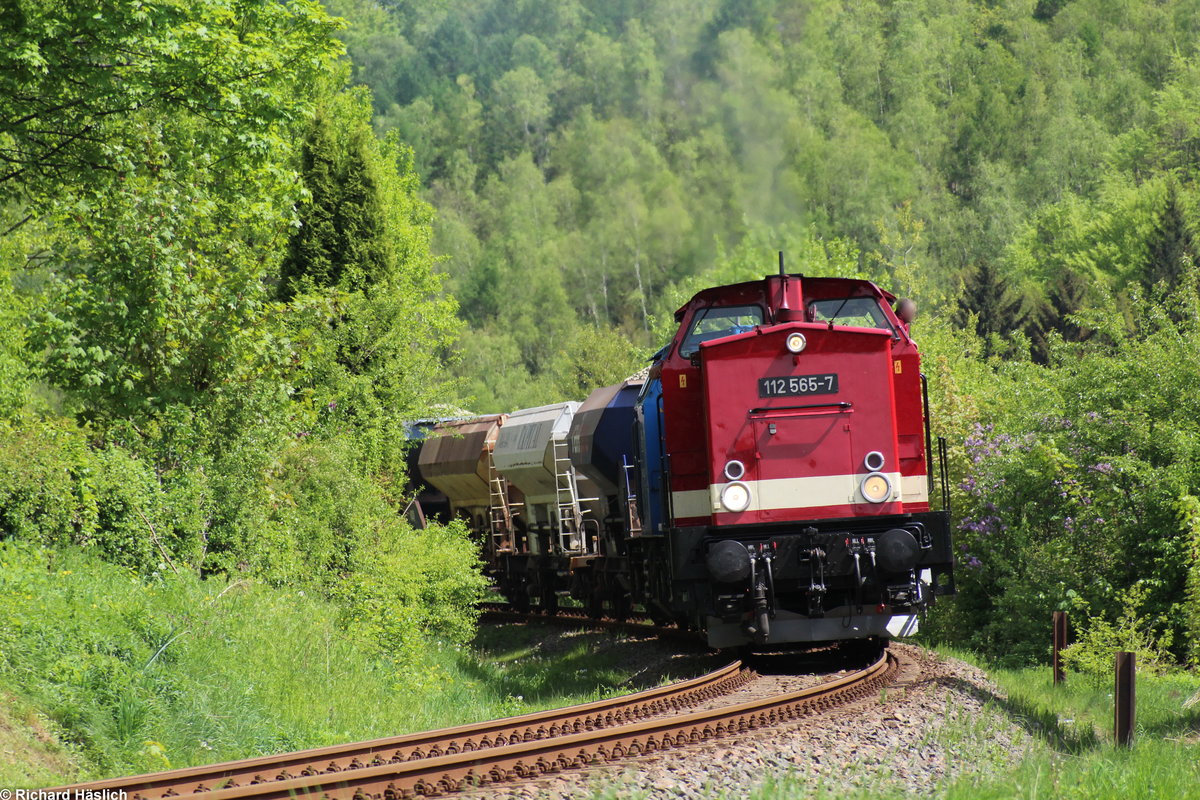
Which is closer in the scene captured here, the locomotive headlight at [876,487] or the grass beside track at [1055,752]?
the grass beside track at [1055,752]

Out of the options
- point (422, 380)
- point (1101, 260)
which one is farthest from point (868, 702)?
point (1101, 260)

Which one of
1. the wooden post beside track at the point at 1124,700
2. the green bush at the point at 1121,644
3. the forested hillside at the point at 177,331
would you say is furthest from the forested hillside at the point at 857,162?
the wooden post beside track at the point at 1124,700

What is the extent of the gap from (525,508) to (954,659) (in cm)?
1342

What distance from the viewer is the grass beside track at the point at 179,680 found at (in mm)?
8641

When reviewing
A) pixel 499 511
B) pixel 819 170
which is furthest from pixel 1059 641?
pixel 819 170

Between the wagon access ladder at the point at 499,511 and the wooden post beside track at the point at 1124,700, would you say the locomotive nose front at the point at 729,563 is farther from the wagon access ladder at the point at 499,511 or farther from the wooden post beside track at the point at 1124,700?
the wagon access ladder at the point at 499,511

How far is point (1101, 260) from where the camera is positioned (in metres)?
65.9

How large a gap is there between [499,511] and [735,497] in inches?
614

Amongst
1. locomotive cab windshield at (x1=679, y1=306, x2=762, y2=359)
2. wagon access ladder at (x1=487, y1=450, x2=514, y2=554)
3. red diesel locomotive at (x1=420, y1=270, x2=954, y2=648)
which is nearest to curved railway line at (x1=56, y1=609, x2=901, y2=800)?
red diesel locomotive at (x1=420, y1=270, x2=954, y2=648)

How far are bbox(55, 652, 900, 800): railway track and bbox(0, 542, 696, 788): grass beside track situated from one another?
1240 millimetres

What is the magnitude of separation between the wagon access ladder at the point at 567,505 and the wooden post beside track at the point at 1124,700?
12444mm

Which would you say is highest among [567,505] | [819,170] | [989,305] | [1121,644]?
[819,170]

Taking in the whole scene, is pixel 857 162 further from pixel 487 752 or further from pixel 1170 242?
pixel 487 752

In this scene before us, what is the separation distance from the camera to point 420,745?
874cm
